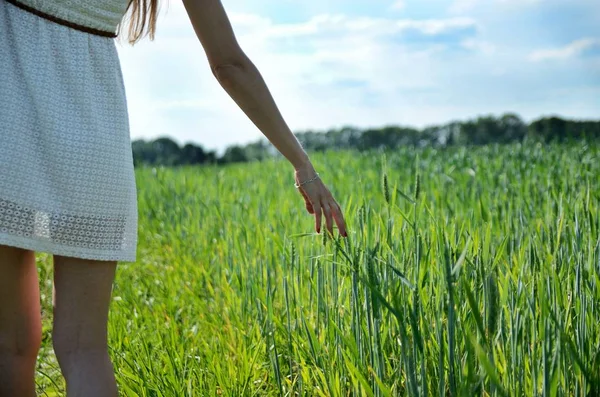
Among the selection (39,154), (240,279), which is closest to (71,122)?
(39,154)

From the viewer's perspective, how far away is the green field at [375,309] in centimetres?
128

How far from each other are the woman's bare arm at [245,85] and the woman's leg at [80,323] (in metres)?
0.43

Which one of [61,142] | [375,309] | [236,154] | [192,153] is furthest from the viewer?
[236,154]

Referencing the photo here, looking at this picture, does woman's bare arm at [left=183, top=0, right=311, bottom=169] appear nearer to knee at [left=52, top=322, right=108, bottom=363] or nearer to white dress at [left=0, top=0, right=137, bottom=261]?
white dress at [left=0, top=0, right=137, bottom=261]

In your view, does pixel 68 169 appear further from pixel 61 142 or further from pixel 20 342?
pixel 20 342

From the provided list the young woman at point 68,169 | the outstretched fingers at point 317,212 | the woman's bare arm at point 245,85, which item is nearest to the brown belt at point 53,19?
the young woman at point 68,169

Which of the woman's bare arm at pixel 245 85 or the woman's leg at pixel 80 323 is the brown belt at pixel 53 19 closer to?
the woman's bare arm at pixel 245 85

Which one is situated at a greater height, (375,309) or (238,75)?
(238,75)

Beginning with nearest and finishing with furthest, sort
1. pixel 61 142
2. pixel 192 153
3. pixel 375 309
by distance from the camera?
pixel 61 142
pixel 375 309
pixel 192 153

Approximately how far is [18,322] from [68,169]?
1.15 ft

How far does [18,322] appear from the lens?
1387 mm

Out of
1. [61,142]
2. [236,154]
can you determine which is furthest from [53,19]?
[236,154]

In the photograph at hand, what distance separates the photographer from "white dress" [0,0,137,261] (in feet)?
4.08

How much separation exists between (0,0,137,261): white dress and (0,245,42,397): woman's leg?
11 centimetres
